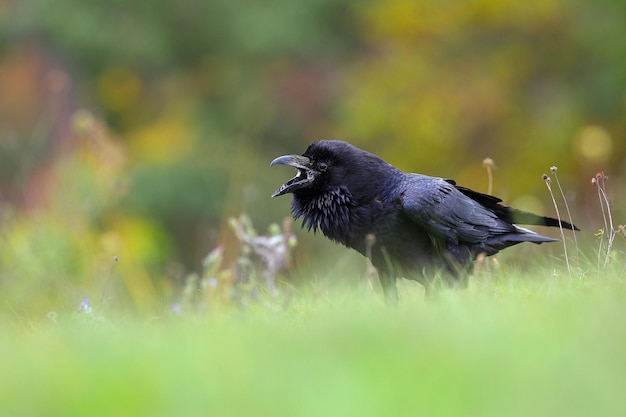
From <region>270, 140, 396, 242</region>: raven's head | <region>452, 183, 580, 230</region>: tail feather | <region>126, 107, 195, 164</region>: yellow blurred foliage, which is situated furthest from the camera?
<region>126, 107, 195, 164</region>: yellow blurred foliage

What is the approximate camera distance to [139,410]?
308 centimetres

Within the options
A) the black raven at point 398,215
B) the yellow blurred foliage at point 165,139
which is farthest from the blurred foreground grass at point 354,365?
the yellow blurred foliage at point 165,139

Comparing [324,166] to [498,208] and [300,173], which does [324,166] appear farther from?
[498,208]

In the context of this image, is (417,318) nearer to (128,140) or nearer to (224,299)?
(224,299)

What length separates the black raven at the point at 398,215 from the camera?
18.6ft

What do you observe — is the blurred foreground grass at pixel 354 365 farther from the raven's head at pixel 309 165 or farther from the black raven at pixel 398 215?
the raven's head at pixel 309 165

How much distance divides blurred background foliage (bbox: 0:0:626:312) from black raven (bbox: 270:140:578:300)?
2213mm

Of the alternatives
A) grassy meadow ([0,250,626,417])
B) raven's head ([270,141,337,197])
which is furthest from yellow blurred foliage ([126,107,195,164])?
grassy meadow ([0,250,626,417])

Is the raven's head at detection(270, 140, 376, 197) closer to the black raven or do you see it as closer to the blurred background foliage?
the black raven

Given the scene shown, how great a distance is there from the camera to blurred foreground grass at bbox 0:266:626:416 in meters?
2.98

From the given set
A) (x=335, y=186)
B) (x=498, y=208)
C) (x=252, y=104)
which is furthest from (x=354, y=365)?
(x=252, y=104)

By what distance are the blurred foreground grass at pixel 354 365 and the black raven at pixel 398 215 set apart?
129cm

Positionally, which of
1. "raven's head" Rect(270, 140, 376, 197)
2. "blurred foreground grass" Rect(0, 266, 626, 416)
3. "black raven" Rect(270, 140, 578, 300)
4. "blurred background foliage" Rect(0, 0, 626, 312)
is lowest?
"blurred foreground grass" Rect(0, 266, 626, 416)

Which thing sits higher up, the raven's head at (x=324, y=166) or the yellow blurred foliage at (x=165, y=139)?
the yellow blurred foliage at (x=165, y=139)
